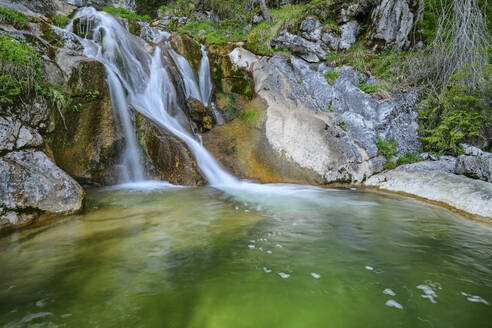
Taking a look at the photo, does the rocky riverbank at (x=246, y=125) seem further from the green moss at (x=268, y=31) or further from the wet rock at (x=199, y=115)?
the green moss at (x=268, y=31)

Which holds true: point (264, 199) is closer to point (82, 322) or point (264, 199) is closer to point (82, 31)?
point (82, 322)

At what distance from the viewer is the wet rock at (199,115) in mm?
8188

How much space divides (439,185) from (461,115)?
310cm

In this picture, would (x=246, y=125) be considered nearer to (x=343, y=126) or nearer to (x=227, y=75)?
(x=227, y=75)

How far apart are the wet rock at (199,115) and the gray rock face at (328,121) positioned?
2015mm

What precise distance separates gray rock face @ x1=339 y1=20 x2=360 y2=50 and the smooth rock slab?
35.5ft

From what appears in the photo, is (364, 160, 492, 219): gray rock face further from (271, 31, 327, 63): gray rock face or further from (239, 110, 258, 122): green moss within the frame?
(271, 31, 327, 63): gray rock face

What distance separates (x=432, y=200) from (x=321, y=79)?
579cm

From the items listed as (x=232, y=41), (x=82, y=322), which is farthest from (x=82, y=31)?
(x=82, y=322)

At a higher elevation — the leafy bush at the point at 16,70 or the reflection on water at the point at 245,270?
the leafy bush at the point at 16,70

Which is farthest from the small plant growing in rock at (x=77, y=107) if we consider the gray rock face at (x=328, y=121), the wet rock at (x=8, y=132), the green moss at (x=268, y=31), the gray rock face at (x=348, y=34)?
the gray rock face at (x=348, y=34)

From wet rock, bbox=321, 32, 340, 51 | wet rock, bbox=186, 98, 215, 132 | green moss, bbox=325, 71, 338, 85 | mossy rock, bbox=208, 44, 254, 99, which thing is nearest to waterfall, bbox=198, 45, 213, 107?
mossy rock, bbox=208, 44, 254, 99

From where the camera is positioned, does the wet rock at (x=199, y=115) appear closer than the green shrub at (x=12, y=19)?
No

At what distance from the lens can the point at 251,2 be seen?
1346 centimetres
